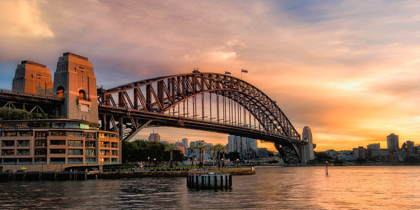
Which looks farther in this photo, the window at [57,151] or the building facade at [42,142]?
the window at [57,151]

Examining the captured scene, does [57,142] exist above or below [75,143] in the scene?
above

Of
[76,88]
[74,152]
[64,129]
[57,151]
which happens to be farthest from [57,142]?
[76,88]

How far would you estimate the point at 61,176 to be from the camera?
309 ft

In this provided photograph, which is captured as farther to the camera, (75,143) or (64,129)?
(75,143)

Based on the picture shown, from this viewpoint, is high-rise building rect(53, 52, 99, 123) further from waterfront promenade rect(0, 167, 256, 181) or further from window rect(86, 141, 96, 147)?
waterfront promenade rect(0, 167, 256, 181)

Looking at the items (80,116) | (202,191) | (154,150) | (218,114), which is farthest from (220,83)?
(202,191)

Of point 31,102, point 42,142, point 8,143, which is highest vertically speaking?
point 31,102

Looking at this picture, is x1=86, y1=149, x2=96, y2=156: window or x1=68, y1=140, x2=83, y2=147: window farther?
x1=86, y1=149, x2=96, y2=156: window

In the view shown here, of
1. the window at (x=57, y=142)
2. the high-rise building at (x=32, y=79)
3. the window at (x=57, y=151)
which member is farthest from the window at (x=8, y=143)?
the high-rise building at (x=32, y=79)

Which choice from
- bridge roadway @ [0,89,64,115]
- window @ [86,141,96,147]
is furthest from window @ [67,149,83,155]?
bridge roadway @ [0,89,64,115]

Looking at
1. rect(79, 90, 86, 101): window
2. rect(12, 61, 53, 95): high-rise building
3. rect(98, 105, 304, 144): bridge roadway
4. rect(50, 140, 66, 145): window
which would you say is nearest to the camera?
rect(50, 140, 66, 145): window

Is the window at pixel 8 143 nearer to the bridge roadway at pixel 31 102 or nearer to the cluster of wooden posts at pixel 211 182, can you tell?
the bridge roadway at pixel 31 102

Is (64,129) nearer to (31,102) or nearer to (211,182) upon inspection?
(31,102)

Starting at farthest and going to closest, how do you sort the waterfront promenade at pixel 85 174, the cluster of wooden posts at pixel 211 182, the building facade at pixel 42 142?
the building facade at pixel 42 142, the waterfront promenade at pixel 85 174, the cluster of wooden posts at pixel 211 182
